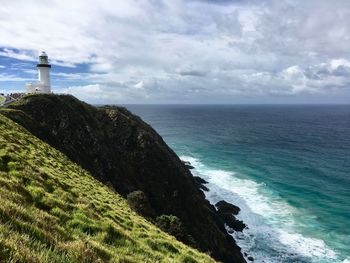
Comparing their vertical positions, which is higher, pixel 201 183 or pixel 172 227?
pixel 172 227

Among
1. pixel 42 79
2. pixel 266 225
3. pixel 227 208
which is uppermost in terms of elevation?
pixel 42 79

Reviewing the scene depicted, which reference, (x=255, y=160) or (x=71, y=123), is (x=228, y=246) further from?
(x=255, y=160)

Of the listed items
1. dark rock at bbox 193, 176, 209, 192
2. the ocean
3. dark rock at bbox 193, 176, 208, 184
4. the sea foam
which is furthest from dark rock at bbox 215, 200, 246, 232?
dark rock at bbox 193, 176, 208, 184

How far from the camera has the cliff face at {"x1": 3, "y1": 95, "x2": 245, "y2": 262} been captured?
4684cm

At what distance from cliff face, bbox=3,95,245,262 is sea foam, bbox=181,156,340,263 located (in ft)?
17.1

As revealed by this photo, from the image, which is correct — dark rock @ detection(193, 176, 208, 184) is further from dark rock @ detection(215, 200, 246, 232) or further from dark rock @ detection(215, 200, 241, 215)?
dark rock @ detection(215, 200, 241, 215)

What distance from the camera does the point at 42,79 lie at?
70688 mm

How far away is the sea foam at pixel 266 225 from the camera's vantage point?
5022 cm

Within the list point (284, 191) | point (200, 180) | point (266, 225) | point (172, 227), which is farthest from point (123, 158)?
point (284, 191)

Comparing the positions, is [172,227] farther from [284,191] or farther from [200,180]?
[284,191]

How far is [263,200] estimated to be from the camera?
73125 millimetres

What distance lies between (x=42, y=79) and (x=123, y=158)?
27.4 meters

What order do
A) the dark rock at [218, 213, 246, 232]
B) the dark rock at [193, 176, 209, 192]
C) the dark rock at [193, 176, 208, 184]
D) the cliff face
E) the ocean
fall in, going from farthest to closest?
the dark rock at [193, 176, 208, 184] < the dark rock at [193, 176, 209, 192] < the dark rock at [218, 213, 246, 232] < the ocean < the cliff face

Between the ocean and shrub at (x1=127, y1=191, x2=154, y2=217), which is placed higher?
shrub at (x1=127, y1=191, x2=154, y2=217)
